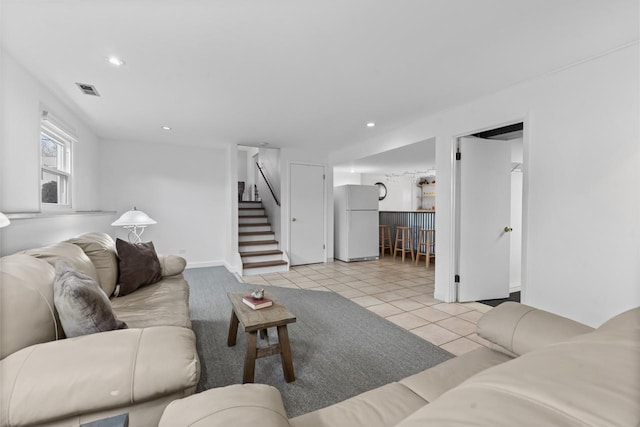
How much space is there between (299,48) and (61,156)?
3.39m

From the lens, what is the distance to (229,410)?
73 cm

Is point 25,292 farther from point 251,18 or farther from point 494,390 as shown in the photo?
point 251,18

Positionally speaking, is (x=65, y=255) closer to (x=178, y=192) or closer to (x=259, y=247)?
(x=178, y=192)

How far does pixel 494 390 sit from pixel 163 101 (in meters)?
3.67

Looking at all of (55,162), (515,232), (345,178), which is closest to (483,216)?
(515,232)

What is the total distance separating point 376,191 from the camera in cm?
638

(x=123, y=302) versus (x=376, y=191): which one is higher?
(x=376, y=191)

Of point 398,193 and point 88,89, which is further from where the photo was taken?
point 398,193

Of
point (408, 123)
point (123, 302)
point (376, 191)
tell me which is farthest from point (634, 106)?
point (376, 191)

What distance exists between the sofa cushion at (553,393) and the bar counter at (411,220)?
18.7 ft

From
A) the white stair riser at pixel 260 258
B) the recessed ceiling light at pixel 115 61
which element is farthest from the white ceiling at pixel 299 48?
the white stair riser at pixel 260 258

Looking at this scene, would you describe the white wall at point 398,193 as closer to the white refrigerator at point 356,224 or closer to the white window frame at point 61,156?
the white refrigerator at point 356,224

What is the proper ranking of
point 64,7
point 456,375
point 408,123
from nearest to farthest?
1. point 456,375
2. point 64,7
3. point 408,123

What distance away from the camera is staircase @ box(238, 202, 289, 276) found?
5074 millimetres
